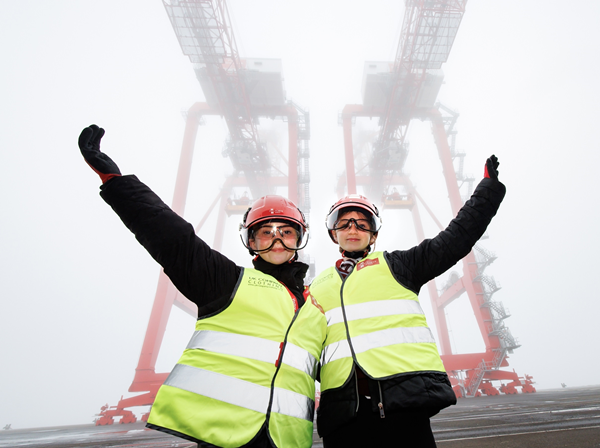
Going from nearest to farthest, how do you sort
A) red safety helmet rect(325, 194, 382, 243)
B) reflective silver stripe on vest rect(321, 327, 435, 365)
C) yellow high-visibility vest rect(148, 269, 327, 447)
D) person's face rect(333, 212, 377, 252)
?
yellow high-visibility vest rect(148, 269, 327, 447)
reflective silver stripe on vest rect(321, 327, 435, 365)
person's face rect(333, 212, 377, 252)
red safety helmet rect(325, 194, 382, 243)

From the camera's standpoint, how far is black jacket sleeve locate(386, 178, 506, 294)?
1.55 m

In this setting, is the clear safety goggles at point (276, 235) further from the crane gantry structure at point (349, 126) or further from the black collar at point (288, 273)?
the crane gantry structure at point (349, 126)

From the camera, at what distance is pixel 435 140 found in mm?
20094

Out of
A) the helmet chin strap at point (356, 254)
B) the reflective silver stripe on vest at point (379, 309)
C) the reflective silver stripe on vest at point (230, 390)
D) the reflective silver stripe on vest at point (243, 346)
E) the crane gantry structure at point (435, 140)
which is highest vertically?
the crane gantry structure at point (435, 140)

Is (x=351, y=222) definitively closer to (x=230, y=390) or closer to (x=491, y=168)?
(x=491, y=168)

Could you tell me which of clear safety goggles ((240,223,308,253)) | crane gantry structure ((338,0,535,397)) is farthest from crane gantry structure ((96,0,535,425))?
clear safety goggles ((240,223,308,253))

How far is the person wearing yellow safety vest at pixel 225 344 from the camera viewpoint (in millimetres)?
1086

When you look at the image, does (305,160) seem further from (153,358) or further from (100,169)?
(100,169)

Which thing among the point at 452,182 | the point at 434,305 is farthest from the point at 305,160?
the point at 434,305

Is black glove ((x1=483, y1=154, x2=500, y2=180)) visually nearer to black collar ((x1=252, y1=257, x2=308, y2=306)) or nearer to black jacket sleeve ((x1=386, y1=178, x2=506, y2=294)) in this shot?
black jacket sleeve ((x1=386, y1=178, x2=506, y2=294))

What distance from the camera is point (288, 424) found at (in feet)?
3.76

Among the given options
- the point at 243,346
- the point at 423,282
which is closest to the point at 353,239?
the point at 423,282

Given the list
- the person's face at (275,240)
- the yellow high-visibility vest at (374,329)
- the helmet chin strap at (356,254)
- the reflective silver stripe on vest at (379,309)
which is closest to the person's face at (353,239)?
the helmet chin strap at (356,254)

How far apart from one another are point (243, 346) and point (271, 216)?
2.63 ft
